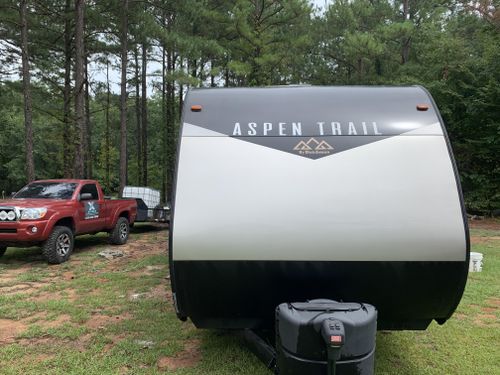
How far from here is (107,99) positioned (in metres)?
32.6

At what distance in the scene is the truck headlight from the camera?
7.46 m

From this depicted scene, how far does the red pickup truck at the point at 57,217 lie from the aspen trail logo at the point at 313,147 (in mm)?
6163

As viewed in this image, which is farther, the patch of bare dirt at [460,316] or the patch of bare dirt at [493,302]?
the patch of bare dirt at [493,302]

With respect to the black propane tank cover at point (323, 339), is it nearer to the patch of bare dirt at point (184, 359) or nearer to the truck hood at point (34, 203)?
the patch of bare dirt at point (184, 359)

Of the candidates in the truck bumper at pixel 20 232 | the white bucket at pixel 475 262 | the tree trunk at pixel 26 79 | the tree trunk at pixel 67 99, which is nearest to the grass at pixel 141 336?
the white bucket at pixel 475 262

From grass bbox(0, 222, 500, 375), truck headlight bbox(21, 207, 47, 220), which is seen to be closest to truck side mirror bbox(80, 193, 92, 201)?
truck headlight bbox(21, 207, 47, 220)

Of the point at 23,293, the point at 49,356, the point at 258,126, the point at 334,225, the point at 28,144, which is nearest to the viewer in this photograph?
the point at 334,225

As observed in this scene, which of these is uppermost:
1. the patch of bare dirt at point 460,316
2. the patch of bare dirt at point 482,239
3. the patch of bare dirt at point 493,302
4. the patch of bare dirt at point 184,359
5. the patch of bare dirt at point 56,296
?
the patch of bare dirt at point 184,359

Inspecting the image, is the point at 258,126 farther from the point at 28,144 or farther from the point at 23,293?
the point at 28,144

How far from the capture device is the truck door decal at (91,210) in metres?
8.94

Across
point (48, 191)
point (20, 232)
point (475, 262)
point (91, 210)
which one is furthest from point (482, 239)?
point (20, 232)

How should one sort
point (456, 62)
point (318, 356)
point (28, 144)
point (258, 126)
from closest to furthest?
1. point (318, 356)
2. point (258, 126)
3. point (28, 144)
4. point (456, 62)

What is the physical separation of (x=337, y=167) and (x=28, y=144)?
14.2 meters

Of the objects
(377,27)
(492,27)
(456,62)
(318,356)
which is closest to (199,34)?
(377,27)
